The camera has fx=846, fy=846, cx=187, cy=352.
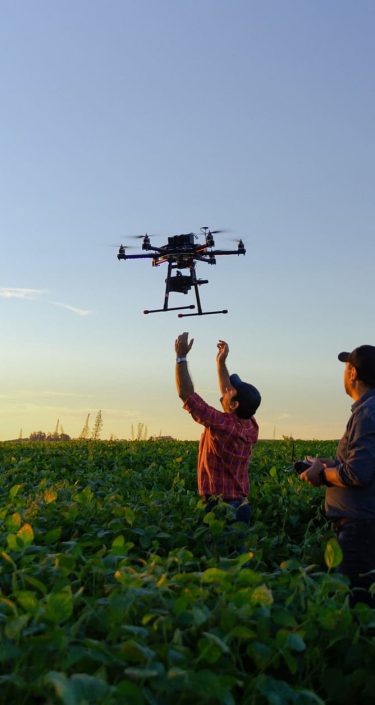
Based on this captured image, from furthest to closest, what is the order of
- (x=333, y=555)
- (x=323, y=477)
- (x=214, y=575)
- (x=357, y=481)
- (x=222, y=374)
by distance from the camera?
1. (x=222, y=374)
2. (x=323, y=477)
3. (x=357, y=481)
4. (x=333, y=555)
5. (x=214, y=575)

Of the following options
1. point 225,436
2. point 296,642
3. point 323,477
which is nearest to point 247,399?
point 225,436

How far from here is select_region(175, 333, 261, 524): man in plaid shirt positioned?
728cm

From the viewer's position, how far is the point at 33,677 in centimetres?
319

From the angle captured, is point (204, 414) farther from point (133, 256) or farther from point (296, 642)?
point (133, 256)

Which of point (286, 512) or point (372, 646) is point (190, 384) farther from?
point (372, 646)

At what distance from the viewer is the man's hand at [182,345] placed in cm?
771

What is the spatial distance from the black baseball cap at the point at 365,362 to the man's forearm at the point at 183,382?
1750mm

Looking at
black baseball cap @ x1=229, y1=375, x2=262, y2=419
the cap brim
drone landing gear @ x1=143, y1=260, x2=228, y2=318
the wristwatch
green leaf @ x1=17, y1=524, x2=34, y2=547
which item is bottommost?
green leaf @ x1=17, y1=524, x2=34, y2=547

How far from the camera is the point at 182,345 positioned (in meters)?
7.76

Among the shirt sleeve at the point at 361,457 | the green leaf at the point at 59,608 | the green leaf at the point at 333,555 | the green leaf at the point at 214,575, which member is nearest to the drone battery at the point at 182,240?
the shirt sleeve at the point at 361,457

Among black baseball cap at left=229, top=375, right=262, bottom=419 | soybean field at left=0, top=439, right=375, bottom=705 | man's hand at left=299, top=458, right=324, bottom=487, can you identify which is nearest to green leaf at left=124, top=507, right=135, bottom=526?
soybean field at left=0, top=439, right=375, bottom=705

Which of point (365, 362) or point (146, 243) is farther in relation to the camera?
point (146, 243)

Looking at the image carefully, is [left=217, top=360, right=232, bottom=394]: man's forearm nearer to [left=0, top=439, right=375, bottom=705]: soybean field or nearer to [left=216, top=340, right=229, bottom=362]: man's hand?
[left=216, top=340, right=229, bottom=362]: man's hand

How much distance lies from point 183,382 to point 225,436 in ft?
1.96
